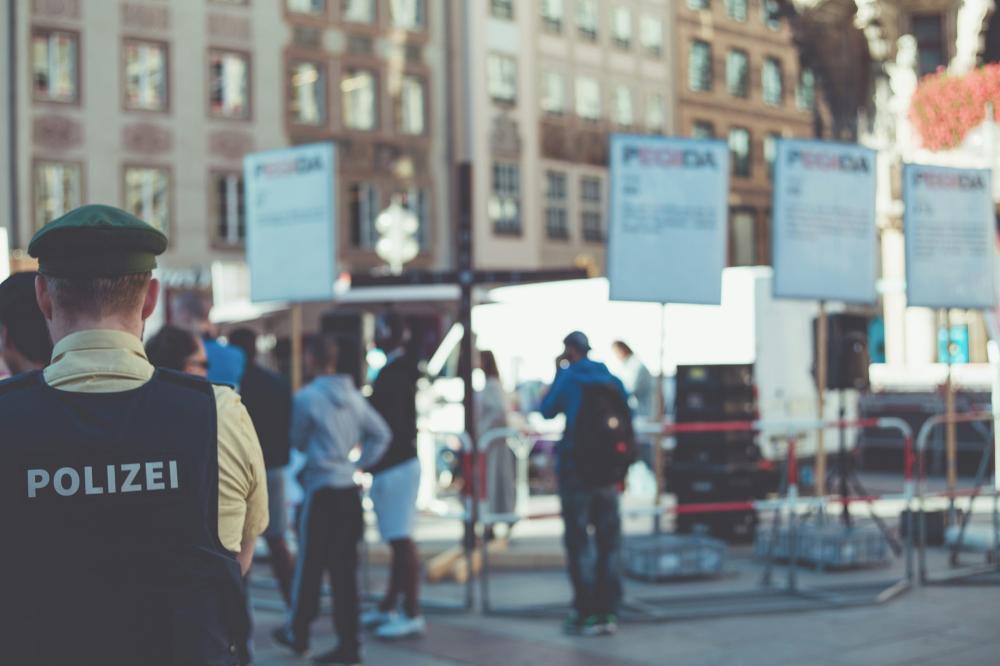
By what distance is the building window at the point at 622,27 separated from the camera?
4219 centimetres

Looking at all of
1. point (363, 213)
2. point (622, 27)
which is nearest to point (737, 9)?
point (622, 27)

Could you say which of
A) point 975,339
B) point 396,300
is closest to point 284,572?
point 396,300

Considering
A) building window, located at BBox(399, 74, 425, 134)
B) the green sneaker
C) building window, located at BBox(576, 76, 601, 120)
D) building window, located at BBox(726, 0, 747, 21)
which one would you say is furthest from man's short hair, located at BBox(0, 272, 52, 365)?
building window, located at BBox(726, 0, 747, 21)

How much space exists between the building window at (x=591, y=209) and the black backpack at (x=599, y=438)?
32.0m

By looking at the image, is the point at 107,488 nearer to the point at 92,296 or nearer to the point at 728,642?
the point at 92,296

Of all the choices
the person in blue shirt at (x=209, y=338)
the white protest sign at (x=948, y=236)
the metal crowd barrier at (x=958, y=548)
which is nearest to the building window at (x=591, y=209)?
the metal crowd barrier at (x=958, y=548)

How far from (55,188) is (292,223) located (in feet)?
70.6

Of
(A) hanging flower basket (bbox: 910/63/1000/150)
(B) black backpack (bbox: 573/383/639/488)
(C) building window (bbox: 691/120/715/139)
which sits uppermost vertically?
(C) building window (bbox: 691/120/715/139)

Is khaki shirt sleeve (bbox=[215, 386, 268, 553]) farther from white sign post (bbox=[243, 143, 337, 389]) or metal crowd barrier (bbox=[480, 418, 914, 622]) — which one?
white sign post (bbox=[243, 143, 337, 389])

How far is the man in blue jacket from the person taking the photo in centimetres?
855

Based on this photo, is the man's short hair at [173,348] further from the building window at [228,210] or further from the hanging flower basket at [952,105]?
the building window at [228,210]

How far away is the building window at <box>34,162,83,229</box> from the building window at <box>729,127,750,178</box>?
22.6 meters

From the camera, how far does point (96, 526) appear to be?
2.51 m

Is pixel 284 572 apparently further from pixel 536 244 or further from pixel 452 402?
pixel 536 244
